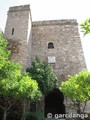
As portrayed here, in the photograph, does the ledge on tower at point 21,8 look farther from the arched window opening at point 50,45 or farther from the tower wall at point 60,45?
the arched window opening at point 50,45

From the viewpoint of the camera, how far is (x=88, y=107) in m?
12.2

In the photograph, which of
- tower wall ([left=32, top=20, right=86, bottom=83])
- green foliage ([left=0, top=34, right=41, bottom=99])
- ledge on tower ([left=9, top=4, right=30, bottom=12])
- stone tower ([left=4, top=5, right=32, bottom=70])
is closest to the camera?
green foliage ([left=0, top=34, right=41, bottom=99])

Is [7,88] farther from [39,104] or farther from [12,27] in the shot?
[12,27]

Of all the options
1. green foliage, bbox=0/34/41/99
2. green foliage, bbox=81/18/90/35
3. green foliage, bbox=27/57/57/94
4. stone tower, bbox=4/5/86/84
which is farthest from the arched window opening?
green foliage, bbox=81/18/90/35

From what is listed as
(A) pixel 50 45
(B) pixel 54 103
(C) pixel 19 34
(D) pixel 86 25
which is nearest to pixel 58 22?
(A) pixel 50 45

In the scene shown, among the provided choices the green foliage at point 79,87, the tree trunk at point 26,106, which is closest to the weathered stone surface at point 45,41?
the tree trunk at point 26,106

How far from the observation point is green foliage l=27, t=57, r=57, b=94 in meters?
11.6

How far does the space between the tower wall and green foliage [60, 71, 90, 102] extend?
358cm

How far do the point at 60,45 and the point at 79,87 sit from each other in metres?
7.21

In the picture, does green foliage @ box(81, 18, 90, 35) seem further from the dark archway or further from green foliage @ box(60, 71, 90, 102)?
the dark archway

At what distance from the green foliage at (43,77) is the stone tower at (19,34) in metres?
0.94

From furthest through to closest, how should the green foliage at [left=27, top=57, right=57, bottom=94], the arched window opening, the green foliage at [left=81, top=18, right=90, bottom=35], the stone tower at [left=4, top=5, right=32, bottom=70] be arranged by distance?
the arched window opening → the stone tower at [left=4, top=5, right=32, bottom=70] → the green foliage at [left=27, top=57, right=57, bottom=94] → the green foliage at [left=81, top=18, right=90, bottom=35]

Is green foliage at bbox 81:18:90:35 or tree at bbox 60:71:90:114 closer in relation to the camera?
green foliage at bbox 81:18:90:35

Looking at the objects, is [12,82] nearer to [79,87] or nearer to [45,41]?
[79,87]
